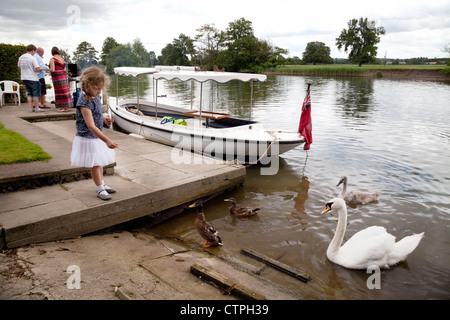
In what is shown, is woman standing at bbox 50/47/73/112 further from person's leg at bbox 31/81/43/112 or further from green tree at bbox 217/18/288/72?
green tree at bbox 217/18/288/72

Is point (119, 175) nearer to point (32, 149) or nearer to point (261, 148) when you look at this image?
point (32, 149)

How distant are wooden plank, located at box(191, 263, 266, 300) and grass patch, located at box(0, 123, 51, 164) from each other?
436cm

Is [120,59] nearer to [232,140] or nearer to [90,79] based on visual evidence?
[232,140]

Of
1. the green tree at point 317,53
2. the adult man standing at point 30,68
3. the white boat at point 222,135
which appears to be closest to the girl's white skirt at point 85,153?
the white boat at point 222,135

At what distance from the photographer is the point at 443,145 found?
13.2 meters

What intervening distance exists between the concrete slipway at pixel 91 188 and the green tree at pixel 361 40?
99213mm

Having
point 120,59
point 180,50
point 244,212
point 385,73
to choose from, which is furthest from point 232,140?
point 180,50

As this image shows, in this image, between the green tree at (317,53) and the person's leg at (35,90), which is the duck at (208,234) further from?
the green tree at (317,53)

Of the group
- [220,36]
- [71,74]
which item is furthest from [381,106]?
[220,36]

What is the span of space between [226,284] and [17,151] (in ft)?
18.3

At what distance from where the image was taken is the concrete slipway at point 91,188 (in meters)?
4.50

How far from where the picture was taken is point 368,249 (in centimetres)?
500
